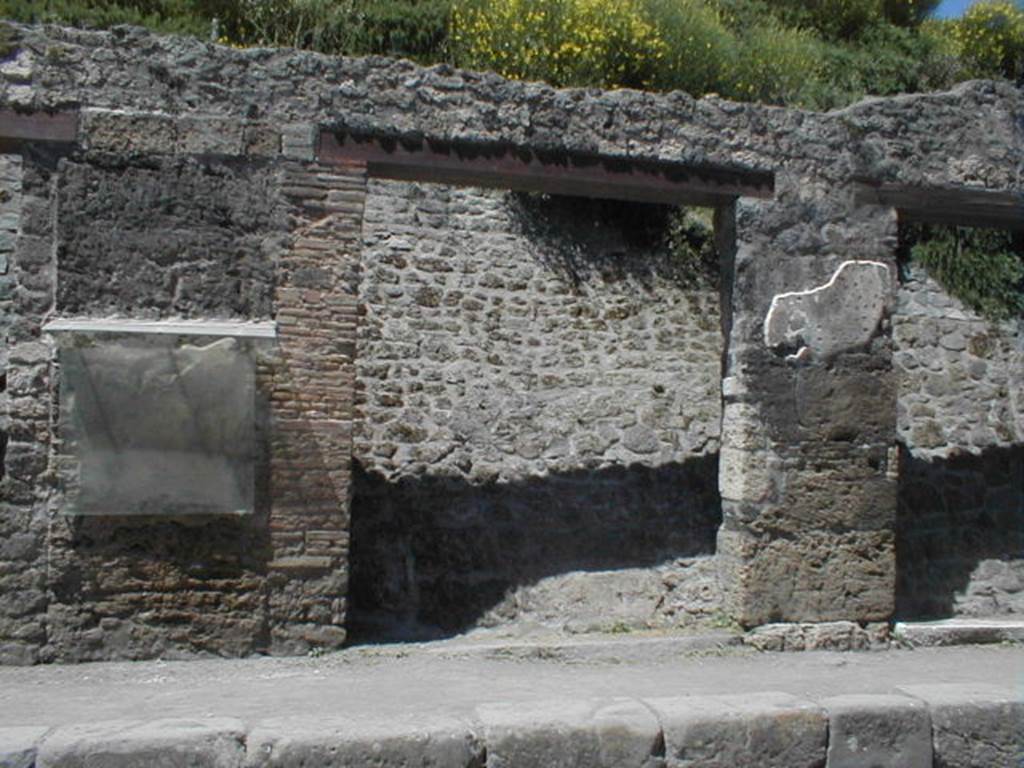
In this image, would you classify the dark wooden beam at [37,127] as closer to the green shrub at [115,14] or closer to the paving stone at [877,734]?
the paving stone at [877,734]

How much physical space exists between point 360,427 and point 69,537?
131 inches

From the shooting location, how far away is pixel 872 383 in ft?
22.1

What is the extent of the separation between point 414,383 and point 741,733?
510 centimetres

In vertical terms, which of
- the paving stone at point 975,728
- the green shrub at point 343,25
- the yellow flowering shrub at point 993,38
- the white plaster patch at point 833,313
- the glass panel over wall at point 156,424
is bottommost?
the paving stone at point 975,728

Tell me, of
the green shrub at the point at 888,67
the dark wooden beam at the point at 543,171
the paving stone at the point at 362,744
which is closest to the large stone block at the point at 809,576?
the dark wooden beam at the point at 543,171

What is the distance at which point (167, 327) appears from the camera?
222 inches

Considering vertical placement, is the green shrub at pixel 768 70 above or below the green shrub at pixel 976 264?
above

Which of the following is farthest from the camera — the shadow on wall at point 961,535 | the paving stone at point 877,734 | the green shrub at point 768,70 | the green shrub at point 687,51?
the green shrub at point 768,70

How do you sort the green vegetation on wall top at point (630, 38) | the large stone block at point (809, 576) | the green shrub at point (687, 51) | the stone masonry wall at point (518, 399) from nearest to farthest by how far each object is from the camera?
1. the large stone block at point (809, 576)
2. the stone masonry wall at point (518, 399)
3. the green vegetation on wall top at point (630, 38)
4. the green shrub at point (687, 51)

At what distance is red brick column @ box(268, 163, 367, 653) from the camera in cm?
583

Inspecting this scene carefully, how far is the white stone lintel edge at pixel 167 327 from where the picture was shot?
552 centimetres

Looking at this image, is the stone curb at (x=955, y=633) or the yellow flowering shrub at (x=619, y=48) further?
the yellow flowering shrub at (x=619, y=48)

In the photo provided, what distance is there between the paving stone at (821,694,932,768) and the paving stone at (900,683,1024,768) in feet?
0.27

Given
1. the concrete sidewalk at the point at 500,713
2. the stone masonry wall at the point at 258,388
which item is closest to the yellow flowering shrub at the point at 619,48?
the stone masonry wall at the point at 258,388
